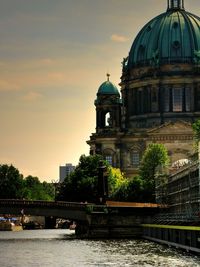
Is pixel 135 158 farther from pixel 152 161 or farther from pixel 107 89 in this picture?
pixel 152 161

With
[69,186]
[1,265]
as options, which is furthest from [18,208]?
[1,265]

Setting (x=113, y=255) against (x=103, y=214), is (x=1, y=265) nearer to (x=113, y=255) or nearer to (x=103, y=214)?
(x=113, y=255)

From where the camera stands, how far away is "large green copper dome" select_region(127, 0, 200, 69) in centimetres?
19312

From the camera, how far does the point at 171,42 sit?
19400cm

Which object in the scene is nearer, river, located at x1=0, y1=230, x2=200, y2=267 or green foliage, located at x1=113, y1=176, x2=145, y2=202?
river, located at x1=0, y1=230, x2=200, y2=267

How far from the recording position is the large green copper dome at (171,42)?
19312 cm

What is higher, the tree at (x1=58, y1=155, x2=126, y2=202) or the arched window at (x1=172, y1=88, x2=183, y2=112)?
the arched window at (x1=172, y1=88, x2=183, y2=112)

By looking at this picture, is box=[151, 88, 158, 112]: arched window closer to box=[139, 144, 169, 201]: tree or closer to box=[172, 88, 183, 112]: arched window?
box=[172, 88, 183, 112]: arched window

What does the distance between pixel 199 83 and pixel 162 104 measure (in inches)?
294

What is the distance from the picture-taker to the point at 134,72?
196m

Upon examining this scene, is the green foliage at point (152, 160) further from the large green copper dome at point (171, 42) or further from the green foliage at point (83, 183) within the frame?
the large green copper dome at point (171, 42)

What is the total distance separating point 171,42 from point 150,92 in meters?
10.2

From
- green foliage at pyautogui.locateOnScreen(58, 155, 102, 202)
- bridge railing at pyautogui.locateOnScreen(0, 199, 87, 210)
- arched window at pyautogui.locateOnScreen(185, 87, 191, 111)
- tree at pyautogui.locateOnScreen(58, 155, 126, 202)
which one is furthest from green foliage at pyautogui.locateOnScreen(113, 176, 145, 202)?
arched window at pyautogui.locateOnScreen(185, 87, 191, 111)

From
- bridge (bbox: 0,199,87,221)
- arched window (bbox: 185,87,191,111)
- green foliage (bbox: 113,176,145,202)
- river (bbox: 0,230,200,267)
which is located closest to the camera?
river (bbox: 0,230,200,267)
